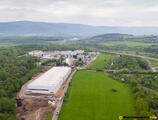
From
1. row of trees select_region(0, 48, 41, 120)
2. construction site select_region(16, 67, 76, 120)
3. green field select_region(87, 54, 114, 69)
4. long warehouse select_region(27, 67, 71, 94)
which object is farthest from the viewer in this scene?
green field select_region(87, 54, 114, 69)

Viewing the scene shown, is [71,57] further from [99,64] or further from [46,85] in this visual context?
[46,85]

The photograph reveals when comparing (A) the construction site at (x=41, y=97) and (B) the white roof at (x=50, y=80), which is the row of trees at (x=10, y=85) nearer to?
(A) the construction site at (x=41, y=97)

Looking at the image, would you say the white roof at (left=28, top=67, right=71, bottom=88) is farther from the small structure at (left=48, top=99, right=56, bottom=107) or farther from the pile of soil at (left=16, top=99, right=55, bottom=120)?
the small structure at (left=48, top=99, right=56, bottom=107)

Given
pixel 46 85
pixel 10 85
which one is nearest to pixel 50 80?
pixel 46 85

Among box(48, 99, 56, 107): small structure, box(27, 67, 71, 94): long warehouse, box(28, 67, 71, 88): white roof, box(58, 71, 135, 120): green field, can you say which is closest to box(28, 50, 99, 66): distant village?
box(28, 67, 71, 88): white roof

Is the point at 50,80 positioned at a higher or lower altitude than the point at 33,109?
higher

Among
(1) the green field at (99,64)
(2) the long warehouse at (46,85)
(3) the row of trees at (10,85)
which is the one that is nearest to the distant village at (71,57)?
(1) the green field at (99,64)

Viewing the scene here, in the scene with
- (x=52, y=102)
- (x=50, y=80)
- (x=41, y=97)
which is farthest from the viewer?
(x=50, y=80)

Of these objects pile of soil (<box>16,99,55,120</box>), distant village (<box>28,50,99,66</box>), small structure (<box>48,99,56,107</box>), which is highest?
distant village (<box>28,50,99,66</box>)

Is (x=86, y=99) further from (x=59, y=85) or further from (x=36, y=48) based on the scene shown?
(x=36, y=48)
